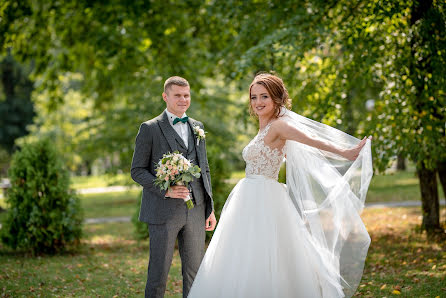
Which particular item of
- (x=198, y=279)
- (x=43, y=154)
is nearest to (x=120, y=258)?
(x=43, y=154)

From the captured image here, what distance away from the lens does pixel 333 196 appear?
170 inches

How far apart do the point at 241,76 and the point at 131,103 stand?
24.5ft

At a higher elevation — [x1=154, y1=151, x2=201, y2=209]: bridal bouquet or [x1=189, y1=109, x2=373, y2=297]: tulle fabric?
[x1=154, y1=151, x2=201, y2=209]: bridal bouquet

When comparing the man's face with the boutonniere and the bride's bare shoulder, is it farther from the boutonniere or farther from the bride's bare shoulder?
the bride's bare shoulder

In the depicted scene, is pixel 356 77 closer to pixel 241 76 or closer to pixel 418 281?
pixel 241 76

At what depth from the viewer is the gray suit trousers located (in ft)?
14.3

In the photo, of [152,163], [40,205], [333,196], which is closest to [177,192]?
[152,163]

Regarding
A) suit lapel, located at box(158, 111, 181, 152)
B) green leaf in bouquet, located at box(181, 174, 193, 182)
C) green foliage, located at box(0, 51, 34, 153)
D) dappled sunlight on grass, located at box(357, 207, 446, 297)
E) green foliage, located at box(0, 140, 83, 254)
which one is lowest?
dappled sunlight on grass, located at box(357, 207, 446, 297)

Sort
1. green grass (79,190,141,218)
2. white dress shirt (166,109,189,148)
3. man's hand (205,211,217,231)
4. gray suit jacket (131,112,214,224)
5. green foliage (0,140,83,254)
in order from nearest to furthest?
gray suit jacket (131,112,214,224) < white dress shirt (166,109,189,148) < man's hand (205,211,217,231) < green foliage (0,140,83,254) < green grass (79,190,141,218)

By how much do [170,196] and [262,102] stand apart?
4.11 feet

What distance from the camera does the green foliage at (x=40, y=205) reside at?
8.76 meters

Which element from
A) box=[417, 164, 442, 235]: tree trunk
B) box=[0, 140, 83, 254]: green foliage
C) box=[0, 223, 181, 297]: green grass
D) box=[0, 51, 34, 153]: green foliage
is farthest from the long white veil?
box=[0, 51, 34, 153]: green foliage

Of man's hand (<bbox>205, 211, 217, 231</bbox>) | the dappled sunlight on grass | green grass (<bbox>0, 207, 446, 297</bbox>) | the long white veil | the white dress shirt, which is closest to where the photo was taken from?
the long white veil

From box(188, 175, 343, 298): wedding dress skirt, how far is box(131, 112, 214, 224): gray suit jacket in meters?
0.56
